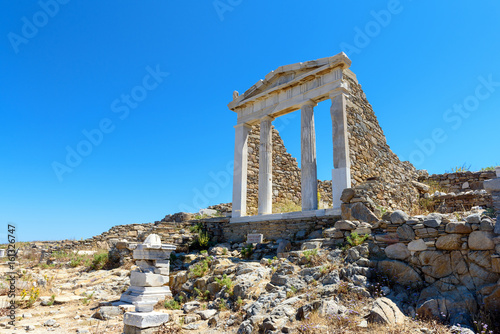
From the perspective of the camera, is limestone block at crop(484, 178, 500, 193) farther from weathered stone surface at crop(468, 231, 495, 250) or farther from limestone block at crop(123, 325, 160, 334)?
limestone block at crop(123, 325, 160, 334)

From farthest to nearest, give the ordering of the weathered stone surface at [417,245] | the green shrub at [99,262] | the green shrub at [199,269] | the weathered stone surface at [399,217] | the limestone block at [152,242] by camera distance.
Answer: the green shrub at [99,262]
the green shrub at [199,269]
the limestone block at [152,242]
the weathered stone surface at [399,217]
the weathered stone surface at [417,245]

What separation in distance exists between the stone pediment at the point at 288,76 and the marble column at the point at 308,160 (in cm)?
105

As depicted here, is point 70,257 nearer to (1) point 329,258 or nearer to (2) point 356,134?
(1) point 329,258

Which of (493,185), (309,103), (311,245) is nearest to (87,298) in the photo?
(311,245)

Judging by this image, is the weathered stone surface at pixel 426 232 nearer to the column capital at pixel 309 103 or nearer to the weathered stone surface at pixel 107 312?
the weathered stone surface at pixel 107 312

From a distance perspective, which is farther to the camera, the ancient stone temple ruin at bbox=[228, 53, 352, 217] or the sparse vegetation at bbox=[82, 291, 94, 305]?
the ancient stone temple ruin at bbox=[228, 53, 352, 217]

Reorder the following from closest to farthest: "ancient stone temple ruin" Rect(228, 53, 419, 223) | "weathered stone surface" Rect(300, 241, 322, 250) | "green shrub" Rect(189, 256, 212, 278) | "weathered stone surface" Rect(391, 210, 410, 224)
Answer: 1. "weathered stone surface" Rect(391, 210, 410, 224)
2. "weathered stone surface" Rect(300, 241, 322, 250)
3. "green shrub" Rect(189, 256, 212, 278)
4. "ancient stone temple ruin" Rect(228, 53, 419, 223)

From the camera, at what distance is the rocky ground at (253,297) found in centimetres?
500

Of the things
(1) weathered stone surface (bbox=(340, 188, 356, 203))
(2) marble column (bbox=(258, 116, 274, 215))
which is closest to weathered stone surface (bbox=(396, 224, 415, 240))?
(1) weathered stone surface (bbox=(340, 188, 356, 203))

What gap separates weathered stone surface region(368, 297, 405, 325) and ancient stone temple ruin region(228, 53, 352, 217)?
4915mm

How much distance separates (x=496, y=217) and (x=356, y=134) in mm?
6055

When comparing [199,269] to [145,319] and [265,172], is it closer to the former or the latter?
[145,319]

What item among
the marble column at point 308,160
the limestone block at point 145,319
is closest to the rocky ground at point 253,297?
the limestone block at point 145,319

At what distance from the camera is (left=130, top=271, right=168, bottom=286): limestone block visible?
6.98m
